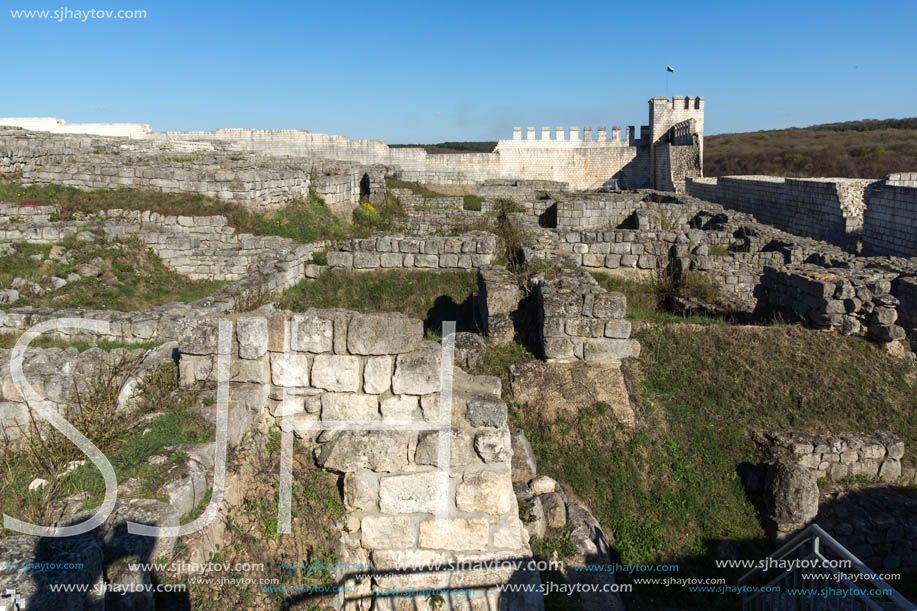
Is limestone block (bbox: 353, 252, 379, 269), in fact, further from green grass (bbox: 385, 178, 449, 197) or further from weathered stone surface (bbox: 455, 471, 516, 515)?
green grass (bbox: 385, 178, 449, 197)

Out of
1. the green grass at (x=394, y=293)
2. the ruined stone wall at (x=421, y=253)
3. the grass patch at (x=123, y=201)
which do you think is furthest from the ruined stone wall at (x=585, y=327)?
the grass patch at (x=123, y=201)

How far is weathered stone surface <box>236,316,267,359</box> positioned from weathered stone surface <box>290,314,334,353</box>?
0.73 ft

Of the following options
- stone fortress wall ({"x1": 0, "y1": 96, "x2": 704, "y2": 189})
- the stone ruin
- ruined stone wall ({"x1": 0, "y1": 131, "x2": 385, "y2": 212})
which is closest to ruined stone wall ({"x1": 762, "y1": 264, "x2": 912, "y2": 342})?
the stone ruin

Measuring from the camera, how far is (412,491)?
443 cm

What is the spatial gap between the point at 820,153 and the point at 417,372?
174 ft

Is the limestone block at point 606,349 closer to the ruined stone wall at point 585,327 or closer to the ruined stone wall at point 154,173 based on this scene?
the ruined stone wall at point 585,327

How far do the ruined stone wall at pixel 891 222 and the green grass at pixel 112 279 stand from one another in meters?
15.9

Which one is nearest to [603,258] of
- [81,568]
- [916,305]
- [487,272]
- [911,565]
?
[487,272]

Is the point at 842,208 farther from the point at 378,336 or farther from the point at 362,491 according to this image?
the point at 362,491

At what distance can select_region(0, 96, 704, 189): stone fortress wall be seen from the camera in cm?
3216

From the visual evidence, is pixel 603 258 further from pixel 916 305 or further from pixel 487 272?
pixel 916 305

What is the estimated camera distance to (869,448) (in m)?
6.77

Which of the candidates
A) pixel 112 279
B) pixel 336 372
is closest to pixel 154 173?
pixel 112 279

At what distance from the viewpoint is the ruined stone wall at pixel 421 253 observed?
12.5m
